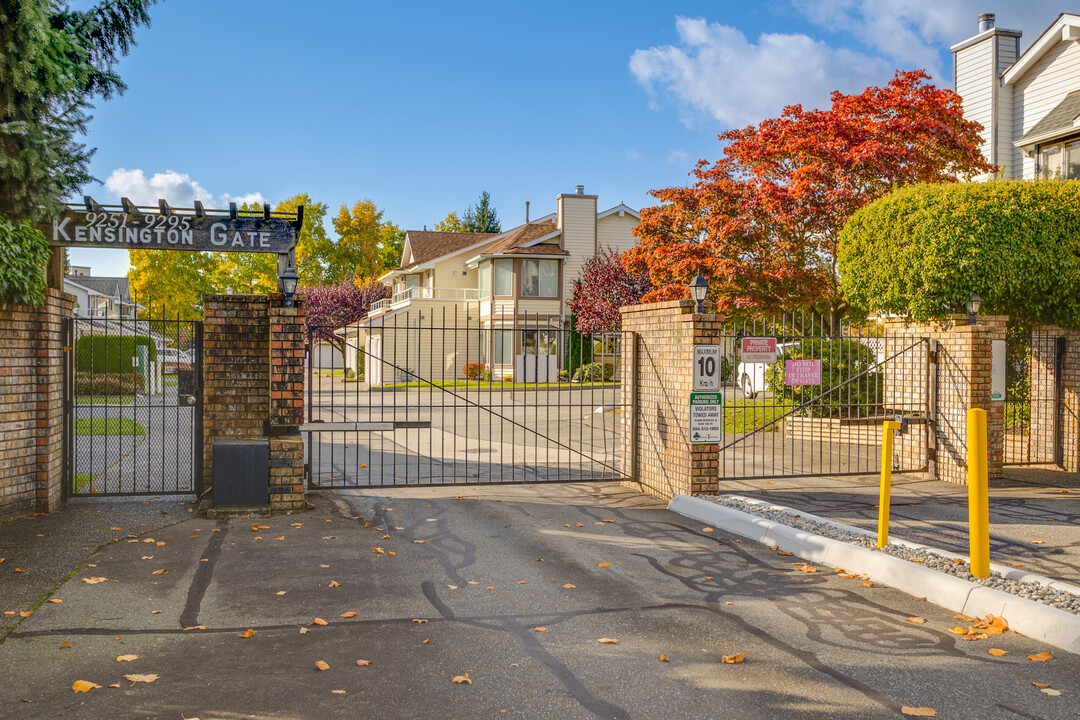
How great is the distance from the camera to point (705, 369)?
9.78 meters

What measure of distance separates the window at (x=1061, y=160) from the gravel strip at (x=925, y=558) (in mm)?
14519

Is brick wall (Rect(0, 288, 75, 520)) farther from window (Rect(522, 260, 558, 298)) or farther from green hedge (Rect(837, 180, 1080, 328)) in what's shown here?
window (Rect(522, 260, 558, 298))

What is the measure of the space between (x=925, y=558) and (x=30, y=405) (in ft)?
28.8

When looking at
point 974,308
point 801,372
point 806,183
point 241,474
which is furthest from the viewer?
point 806,183

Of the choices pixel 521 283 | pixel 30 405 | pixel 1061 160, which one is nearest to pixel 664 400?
pixel 30 405

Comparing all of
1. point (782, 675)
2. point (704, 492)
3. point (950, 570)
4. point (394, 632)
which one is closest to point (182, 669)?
point (394, 632)

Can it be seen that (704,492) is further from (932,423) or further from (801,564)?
(932,423)

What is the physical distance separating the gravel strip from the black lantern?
5148mm

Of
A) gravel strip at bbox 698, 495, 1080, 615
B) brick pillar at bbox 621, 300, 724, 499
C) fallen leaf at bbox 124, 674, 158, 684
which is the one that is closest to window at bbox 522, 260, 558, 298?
brick pillar at bbox 621, 300, 724, 499

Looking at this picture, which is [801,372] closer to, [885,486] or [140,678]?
[885,486]

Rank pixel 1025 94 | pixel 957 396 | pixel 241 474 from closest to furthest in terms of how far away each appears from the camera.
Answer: pixel 241 474 → pixel 957 396 → pixel 1025 94

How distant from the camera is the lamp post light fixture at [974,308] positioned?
11570 millimetres

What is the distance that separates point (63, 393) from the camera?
9305 mm

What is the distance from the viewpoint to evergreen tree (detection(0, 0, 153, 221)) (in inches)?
295
